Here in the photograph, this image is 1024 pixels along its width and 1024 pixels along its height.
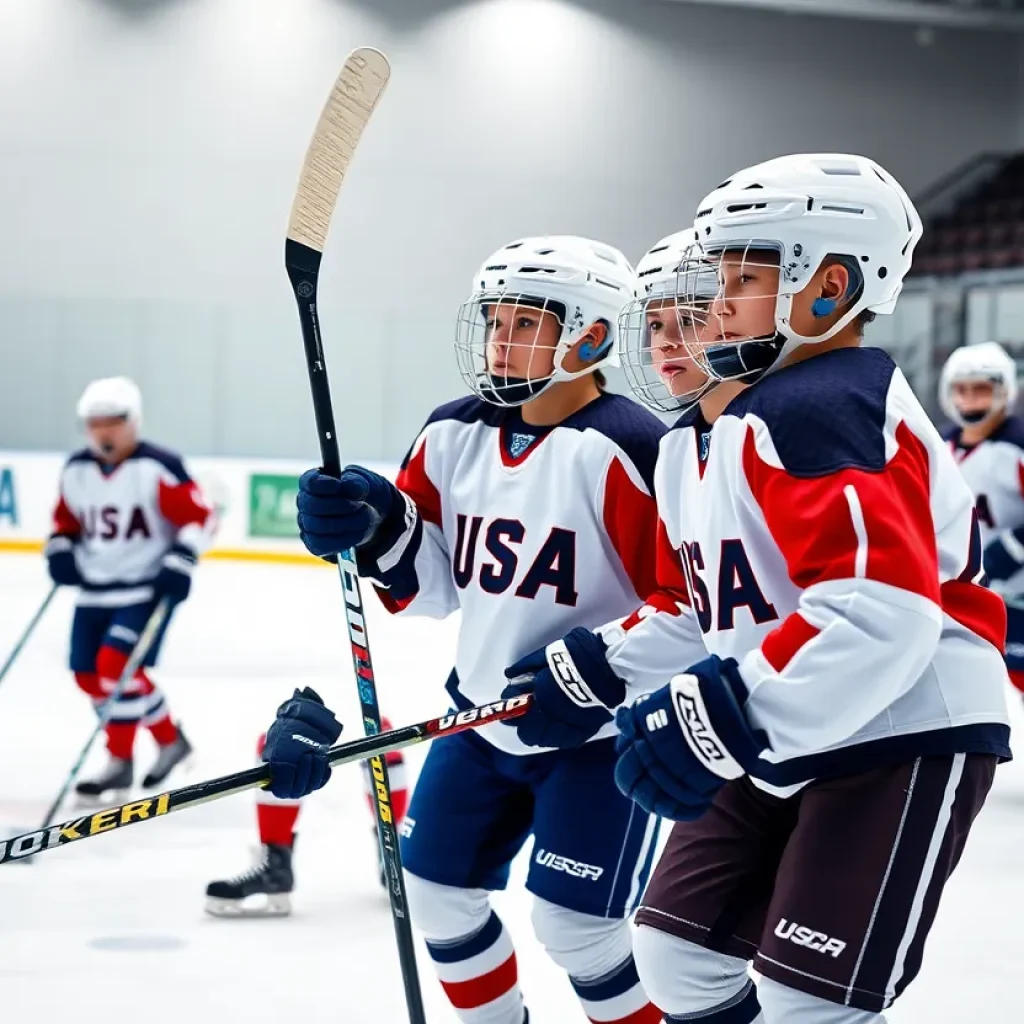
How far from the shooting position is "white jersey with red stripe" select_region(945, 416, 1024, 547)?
454cm

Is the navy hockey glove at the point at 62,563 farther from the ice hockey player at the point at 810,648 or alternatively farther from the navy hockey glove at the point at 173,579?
the ice hockey player at the point at 810,648

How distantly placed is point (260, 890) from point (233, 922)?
0.09m

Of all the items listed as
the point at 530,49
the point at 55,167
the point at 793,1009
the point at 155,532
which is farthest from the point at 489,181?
the point at 793,1009

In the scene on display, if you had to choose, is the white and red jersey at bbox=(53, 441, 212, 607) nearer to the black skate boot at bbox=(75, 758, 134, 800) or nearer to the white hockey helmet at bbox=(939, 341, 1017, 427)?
the black skate boot at bbox=(75, 758, 134, 800)

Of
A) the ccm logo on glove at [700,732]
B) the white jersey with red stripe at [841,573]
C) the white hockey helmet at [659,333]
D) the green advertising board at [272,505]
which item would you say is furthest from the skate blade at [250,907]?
the green advertising board at [272,505]

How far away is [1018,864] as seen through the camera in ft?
11.7

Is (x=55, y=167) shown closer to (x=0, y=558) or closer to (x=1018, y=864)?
(x=0, y=558)

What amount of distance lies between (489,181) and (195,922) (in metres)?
9.24

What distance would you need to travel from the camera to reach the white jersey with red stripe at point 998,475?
454 cm

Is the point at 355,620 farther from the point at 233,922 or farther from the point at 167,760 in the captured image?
the point at 167,760

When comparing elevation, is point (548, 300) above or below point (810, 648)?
above

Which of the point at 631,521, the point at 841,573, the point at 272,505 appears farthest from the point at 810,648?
the point at 272,505

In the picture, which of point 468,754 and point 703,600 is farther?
point 468,754

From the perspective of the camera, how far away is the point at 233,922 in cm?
306
